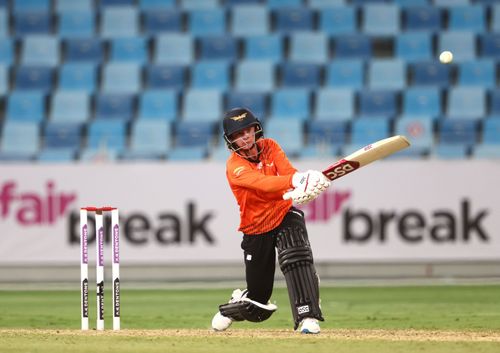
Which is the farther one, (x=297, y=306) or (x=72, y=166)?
(x=72, y=166)

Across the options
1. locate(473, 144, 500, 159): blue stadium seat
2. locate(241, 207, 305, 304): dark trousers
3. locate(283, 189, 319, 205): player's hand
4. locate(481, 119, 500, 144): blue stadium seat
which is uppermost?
locate(481, 119, 500, 144): blue stadium seat

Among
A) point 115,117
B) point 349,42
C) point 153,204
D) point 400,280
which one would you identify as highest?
point 349,42

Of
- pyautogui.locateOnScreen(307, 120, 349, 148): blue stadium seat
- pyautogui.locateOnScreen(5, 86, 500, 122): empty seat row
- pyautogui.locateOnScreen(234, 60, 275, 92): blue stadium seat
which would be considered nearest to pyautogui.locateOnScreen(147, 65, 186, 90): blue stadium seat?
pyautogui.locateOnScreen(5, 86, 500, 122): empty seat row

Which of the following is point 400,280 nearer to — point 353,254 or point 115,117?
point 353,254

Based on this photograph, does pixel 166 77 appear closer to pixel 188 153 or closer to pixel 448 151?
pixel 188 153

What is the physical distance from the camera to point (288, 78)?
19.8 meters

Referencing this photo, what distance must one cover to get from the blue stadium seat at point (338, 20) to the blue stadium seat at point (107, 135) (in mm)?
4383

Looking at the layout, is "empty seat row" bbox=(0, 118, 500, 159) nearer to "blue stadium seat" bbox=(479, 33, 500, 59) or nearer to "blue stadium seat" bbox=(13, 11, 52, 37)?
"blue stadium seat" bbox=(479, 33, 500, 59)

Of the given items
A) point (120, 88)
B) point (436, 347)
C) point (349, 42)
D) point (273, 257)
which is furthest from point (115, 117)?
point (436, 347)

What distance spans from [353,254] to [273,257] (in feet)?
23.3

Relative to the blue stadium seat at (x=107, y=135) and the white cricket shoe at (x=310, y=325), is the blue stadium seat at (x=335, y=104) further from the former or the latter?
the white cricket shoe at (x=310, y=325)

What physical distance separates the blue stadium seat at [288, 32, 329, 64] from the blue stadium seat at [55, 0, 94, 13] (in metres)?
4.00

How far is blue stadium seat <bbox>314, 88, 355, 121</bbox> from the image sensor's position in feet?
62.0

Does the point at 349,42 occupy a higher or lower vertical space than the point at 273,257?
higher
